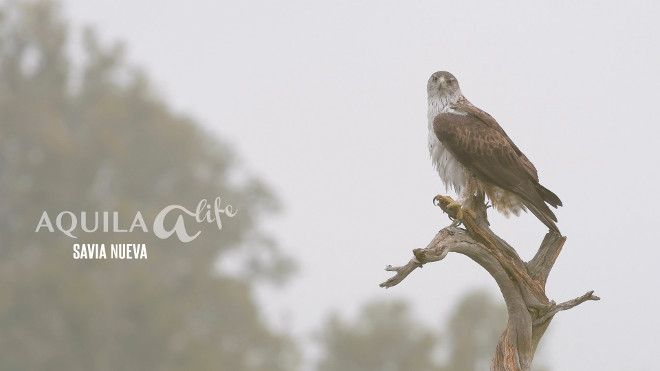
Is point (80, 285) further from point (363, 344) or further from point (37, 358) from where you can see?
point (363, 344)

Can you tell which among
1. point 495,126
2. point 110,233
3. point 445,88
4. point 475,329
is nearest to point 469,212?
point 495,126

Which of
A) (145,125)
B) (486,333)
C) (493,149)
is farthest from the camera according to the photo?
(145,125)

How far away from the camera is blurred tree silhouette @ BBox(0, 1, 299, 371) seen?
1396 inches

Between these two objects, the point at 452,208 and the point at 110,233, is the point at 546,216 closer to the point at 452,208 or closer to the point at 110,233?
the point at 452,208

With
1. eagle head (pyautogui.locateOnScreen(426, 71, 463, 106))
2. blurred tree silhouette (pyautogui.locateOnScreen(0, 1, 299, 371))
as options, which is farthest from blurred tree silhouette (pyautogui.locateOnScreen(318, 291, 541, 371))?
eagle head (pyautogui.locateOnScreen(426, 71, 463, 106))

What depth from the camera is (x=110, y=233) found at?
36.7 m

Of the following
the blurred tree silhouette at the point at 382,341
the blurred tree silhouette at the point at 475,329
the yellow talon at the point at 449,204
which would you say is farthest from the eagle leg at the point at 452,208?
the blurred tree silhouette at the point at 382,341

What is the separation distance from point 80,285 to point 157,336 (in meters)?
3.58

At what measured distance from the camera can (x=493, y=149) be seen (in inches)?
320

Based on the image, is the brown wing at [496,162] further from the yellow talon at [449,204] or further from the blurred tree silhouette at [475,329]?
the blurred tree silhouette at [475,329]

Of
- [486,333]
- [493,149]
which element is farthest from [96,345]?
[493,149]

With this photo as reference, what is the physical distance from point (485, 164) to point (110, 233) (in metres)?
30.4

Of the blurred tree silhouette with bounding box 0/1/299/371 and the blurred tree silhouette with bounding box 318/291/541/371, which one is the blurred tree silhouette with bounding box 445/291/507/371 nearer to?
the blurred tree silhouette with bounding box 318/291/541/371

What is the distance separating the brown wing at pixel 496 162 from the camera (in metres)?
8.02
